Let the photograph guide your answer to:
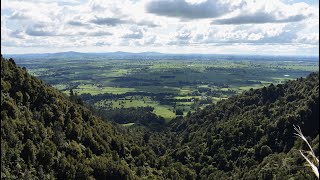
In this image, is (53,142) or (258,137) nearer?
(53,142)

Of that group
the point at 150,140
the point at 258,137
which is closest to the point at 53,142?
the point at 258,137

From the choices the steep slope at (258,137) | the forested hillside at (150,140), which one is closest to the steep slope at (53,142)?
the forested hillside at (150,140)

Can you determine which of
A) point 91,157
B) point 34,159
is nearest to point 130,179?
point 91,157

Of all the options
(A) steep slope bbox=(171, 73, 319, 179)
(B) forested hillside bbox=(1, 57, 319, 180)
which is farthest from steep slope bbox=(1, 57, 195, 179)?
(A) steep slope bbox=(171, 73, 319, 179)

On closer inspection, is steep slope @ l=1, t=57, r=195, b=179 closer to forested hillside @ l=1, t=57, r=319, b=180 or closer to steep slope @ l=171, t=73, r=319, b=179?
forested hillside @ l=1, t=57, r=319, b=180

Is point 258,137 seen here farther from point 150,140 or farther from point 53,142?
point 53,142

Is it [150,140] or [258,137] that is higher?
[258,137]

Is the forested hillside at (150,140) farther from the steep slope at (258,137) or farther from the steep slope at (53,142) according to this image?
the steep slope at (258,137)
